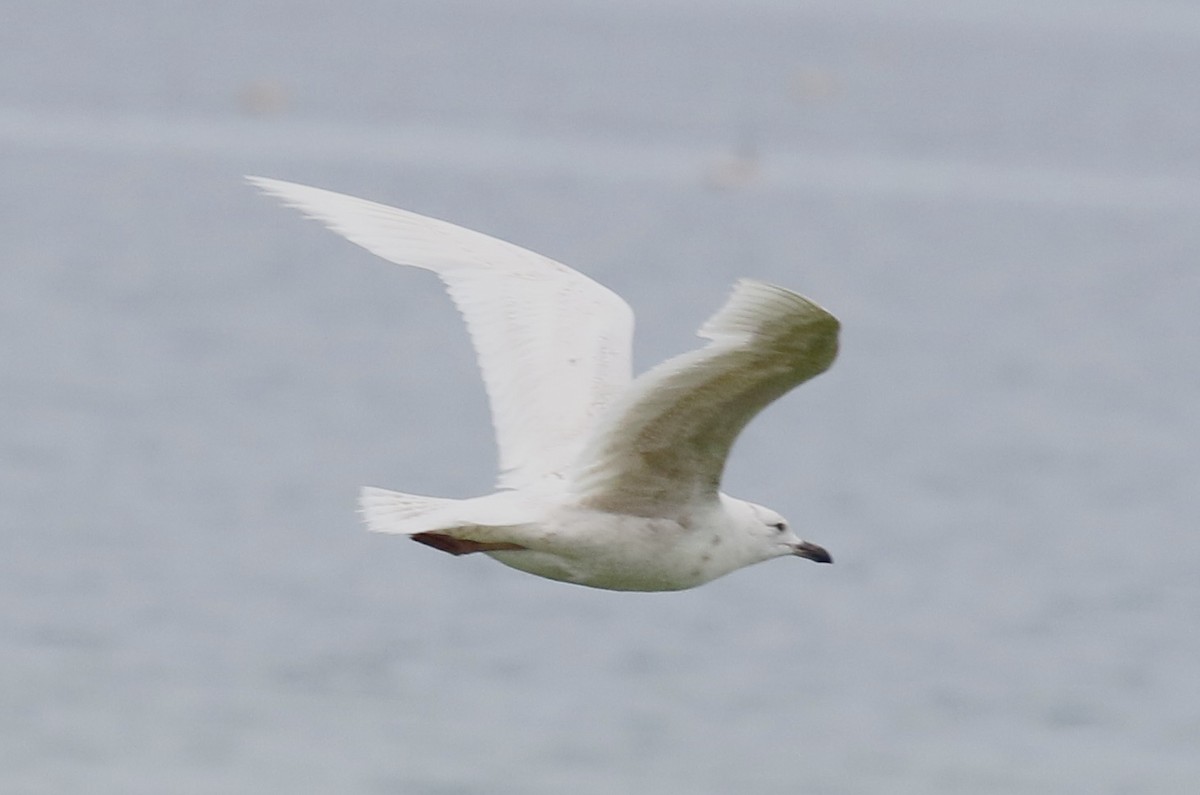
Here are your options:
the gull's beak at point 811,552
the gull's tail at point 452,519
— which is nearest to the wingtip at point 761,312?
the gull's tail at point 452,519

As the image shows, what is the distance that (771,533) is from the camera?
741cm

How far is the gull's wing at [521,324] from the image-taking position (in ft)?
23.7

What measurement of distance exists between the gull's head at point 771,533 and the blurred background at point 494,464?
397 centimetres

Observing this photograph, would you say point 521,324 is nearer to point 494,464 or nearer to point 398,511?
point 398,511

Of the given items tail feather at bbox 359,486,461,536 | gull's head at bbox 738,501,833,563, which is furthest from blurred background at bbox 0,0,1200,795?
tail feather at bbox 359,486,461,536

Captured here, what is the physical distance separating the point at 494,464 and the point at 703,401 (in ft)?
34.2

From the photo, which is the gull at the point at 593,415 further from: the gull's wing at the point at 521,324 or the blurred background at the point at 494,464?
the blurred background at the point at 494,464

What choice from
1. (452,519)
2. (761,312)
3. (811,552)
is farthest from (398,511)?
(811,552)

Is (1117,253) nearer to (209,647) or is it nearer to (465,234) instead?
(209,647)

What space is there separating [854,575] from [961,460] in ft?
13.0

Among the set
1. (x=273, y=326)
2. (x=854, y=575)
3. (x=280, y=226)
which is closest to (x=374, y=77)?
(x=280, y=226)

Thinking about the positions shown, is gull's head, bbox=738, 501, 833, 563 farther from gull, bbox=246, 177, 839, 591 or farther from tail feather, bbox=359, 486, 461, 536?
tail feather, bbox=359, 486, 461, 536

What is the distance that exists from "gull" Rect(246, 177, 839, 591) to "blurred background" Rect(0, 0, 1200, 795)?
4.15 metres

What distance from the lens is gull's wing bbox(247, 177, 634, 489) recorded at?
7215 millimetres
